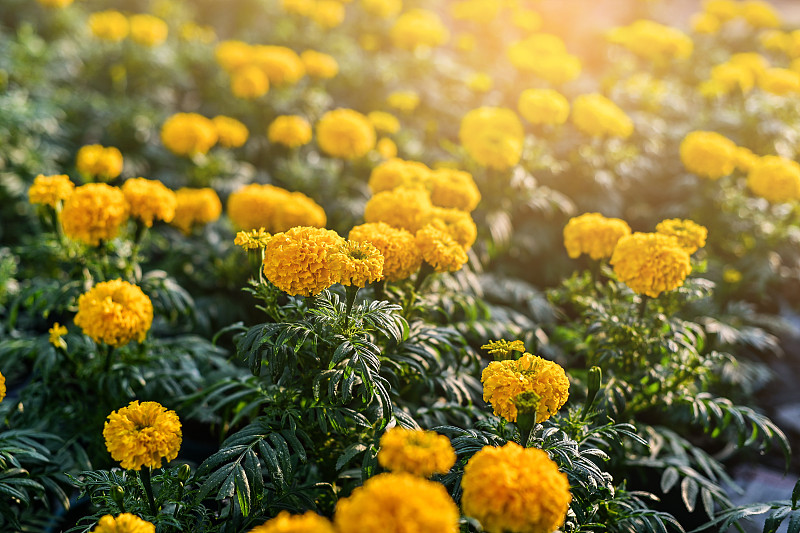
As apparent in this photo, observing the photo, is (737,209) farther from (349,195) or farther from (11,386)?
(11,386)

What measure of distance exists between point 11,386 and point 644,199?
5.54 m

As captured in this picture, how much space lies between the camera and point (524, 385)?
5.89 ft

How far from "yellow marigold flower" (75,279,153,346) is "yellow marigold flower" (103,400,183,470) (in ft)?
1.46

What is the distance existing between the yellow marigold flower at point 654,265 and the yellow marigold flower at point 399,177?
114 cm

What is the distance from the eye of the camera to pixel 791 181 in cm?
388

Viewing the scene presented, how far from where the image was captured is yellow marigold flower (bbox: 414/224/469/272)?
228 cm

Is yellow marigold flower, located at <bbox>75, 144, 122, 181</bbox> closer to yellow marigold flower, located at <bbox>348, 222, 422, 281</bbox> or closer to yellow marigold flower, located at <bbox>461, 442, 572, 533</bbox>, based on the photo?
yellow marigold flower, located at <bbox>348, 222, 422, 281</bbox>

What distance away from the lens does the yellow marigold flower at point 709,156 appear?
167 inches

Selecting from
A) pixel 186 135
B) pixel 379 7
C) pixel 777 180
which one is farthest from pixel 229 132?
pixel 777 180

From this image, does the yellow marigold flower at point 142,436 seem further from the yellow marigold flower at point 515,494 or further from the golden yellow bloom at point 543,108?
the golden yellow bloom at point 543,108

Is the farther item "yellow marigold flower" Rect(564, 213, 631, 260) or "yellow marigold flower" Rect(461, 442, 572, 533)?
"yellow marigold flower" Rect(564, 213, 631, 260)

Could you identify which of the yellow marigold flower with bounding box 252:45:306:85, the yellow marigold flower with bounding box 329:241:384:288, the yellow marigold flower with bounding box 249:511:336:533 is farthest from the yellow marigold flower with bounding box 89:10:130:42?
the yellow marigold flower with bounding box 249:511:336:533

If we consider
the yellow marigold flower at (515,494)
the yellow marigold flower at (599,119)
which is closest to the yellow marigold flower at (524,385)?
the yellow marigold flower at (515,494)

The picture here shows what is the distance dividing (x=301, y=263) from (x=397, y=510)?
985 mm
